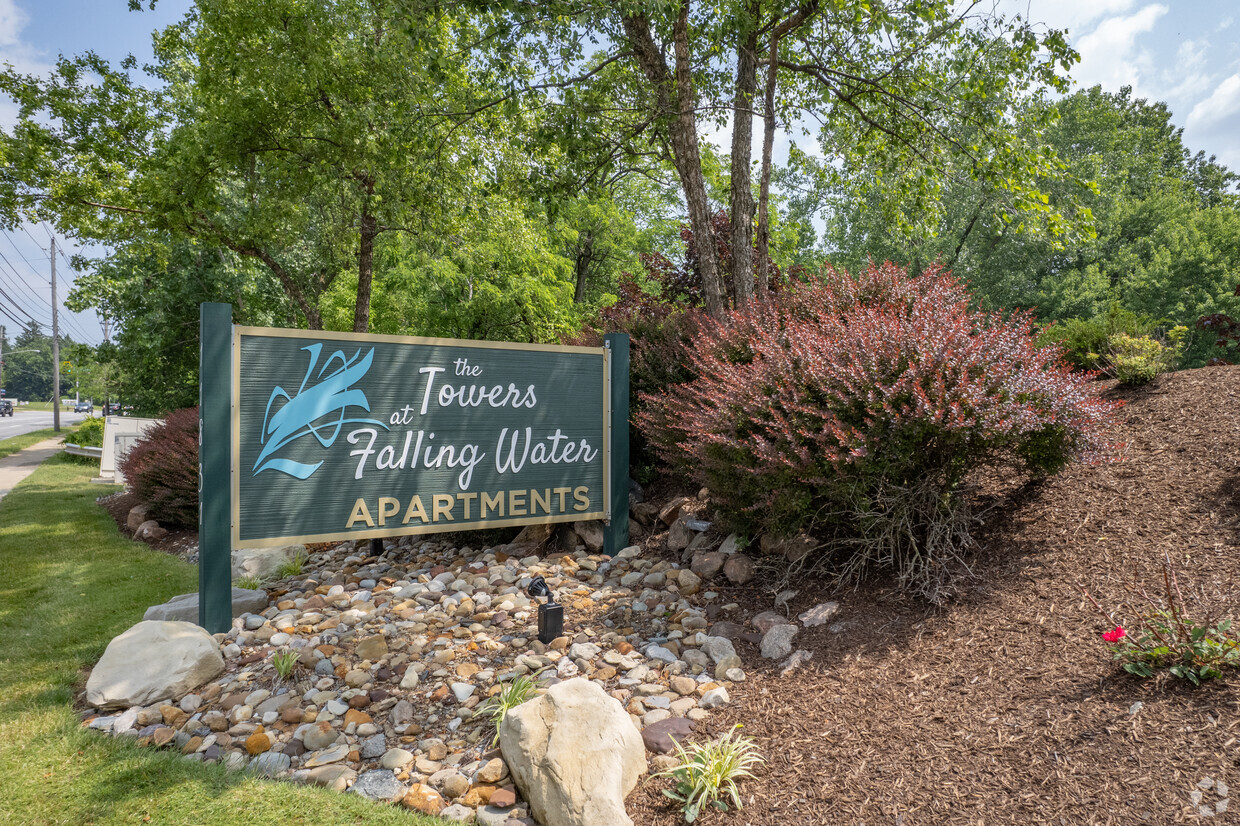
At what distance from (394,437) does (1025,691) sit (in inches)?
158

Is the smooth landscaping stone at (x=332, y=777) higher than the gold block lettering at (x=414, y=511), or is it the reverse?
the gold block lettering at (x=414, y=511)

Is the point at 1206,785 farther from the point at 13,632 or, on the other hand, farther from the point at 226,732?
the point at 13,632

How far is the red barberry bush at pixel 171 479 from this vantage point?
26.0ft

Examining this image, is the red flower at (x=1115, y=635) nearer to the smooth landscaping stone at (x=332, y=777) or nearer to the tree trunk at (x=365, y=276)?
the smooth landscaping stone at (x=332, y=777)

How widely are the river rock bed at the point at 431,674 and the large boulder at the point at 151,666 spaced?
70 mm

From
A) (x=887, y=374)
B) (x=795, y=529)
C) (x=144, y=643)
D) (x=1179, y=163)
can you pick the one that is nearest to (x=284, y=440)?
(x=144, y=643)

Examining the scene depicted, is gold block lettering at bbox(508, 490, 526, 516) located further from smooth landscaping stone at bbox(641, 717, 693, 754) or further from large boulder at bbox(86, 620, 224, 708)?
smooth landscaping stone at bbox(641, 717, 693, 754)

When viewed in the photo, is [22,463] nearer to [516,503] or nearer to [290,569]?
[290,569]

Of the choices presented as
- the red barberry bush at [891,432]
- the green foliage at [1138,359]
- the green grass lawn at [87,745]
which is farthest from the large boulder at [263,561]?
the green foliage at [1138,359]

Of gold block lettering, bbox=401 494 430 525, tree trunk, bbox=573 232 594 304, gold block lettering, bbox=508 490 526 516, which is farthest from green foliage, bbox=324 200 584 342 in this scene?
gold block lettering, bbox=401 494 430 525

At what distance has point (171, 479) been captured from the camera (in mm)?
8000

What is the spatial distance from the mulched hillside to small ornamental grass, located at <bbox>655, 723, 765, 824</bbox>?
59mm

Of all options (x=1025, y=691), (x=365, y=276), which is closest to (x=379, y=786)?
(x=1025, y=691)

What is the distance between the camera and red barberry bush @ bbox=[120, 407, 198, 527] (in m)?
7.93
